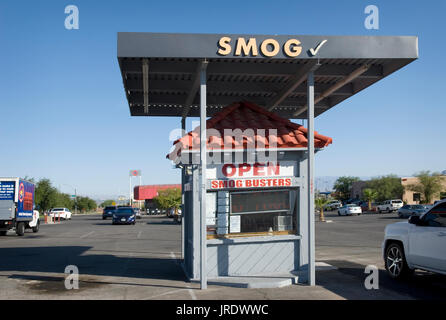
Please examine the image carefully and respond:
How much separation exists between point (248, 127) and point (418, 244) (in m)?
4.37

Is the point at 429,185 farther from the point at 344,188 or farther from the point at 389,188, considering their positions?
the point at 344,188

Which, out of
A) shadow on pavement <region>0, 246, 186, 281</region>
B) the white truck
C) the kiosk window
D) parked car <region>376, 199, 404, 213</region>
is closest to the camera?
the kiosk window

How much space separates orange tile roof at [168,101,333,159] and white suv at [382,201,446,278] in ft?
8.15

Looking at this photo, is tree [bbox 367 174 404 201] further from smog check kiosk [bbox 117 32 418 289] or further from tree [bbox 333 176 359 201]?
smog check kiosk [bbox 117 32 418 289]

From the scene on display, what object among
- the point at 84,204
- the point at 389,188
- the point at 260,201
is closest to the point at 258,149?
the point at 260,201

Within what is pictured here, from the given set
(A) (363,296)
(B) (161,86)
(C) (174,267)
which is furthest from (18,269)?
(A) (363,296)

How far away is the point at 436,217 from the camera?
29.4ft

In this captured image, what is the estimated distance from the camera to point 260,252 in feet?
33.0

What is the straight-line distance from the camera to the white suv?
28.0ft

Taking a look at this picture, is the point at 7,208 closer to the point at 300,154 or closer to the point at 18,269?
the point at 18,269

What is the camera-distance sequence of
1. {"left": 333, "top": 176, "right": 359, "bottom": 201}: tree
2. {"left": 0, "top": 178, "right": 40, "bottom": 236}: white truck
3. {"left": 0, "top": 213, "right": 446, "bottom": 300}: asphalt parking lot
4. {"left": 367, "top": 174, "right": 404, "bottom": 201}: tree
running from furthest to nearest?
{"left": 333, "top": 176, "right": 359, "bottom": 201}: tree < {"left": 367, "top": 174, "right": 404, "bottom": 201}: tree < {"left": 0, "top": 178, "right": 40, "bottom": 236}: white truck < {"left": 0, "top": 213, "right": 446, "bottom": 300}: asphalt parking lot

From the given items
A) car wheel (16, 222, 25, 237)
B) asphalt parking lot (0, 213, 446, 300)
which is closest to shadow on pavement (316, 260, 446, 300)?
asphalt parking lot (0, 213, 446, 300)

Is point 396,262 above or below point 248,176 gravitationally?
below

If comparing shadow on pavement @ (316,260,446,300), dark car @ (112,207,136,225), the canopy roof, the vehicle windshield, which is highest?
the canopy roof
